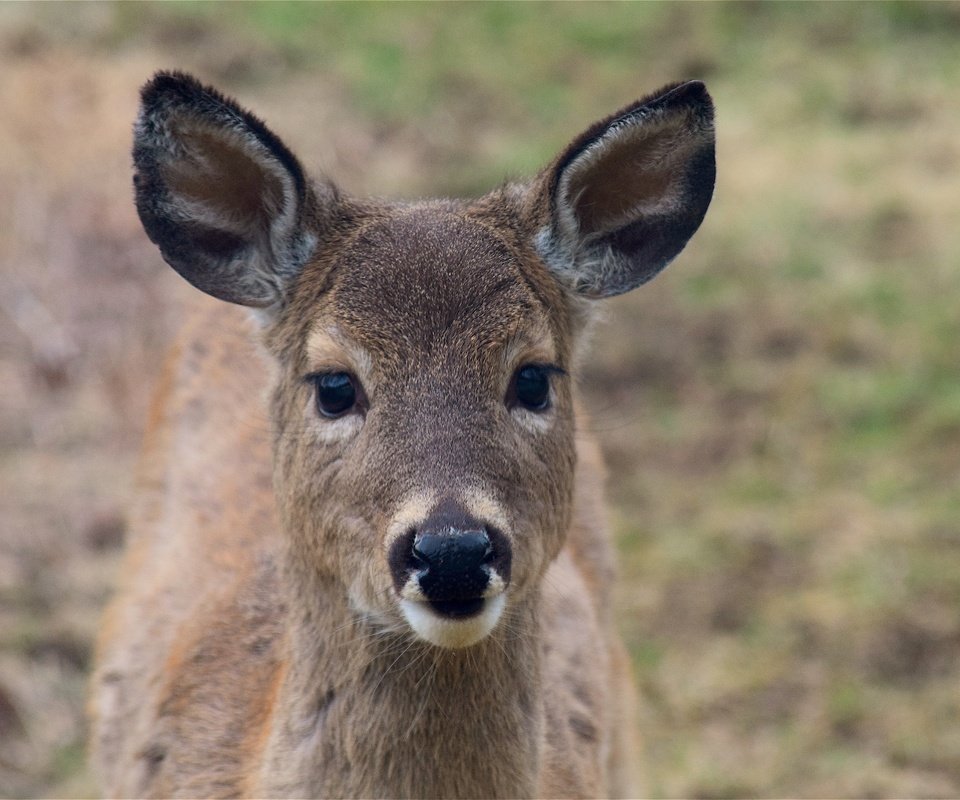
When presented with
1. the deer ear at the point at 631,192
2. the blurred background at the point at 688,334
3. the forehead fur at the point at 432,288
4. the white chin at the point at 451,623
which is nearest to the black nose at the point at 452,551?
the white chin at the point at 451,623

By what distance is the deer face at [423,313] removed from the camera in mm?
3945

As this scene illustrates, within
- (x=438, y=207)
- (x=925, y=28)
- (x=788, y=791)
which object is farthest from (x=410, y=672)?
(x=925, y=28)

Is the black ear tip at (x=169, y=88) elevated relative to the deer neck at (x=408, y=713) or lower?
elevated

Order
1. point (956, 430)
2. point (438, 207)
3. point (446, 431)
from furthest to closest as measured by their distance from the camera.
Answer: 1. point (956, 430)
2. point (438, 207)
3. point (446, 431)

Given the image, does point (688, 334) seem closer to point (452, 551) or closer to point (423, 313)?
point (423, 313)

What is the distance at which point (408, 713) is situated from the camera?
429cm

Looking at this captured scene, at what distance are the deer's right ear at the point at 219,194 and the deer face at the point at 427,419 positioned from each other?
6.0 inches

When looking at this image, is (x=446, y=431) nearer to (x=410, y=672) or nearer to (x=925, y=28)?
(x=410, y=672)

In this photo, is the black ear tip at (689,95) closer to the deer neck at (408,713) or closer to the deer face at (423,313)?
the deer face at (423,313)

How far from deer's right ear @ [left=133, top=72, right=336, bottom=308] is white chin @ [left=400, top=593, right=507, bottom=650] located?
3.90ft

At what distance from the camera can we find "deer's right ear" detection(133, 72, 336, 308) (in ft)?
14.5

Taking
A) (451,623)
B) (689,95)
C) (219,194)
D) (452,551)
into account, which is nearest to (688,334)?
(689,95)

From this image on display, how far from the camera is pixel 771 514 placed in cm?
826

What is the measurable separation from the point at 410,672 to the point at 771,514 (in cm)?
430
